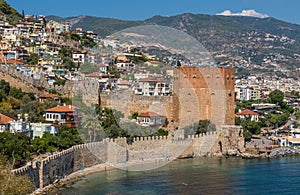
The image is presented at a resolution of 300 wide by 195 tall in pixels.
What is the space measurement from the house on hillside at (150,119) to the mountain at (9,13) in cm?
1562

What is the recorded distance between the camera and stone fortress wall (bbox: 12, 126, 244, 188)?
13.3 meters

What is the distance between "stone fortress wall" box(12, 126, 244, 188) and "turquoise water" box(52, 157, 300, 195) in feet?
1.61

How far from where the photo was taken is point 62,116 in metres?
18.2

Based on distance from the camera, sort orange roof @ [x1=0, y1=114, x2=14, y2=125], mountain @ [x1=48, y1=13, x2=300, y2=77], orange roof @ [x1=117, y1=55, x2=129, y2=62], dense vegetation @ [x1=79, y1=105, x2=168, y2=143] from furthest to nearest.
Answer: mountain @ [x1=48, y1=13, x2=300, y2=77] → orange roof @ [x1=117, y1=55, x2=129, y2=62] → dense vegetation @ [x1=79, y1=105, x2=168, y2=143] → orange roof @ [x1=0, y1=114, x2=14, y2=125]

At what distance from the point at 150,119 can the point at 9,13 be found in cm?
1866

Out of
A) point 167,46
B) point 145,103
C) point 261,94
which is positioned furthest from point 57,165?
point 261,94

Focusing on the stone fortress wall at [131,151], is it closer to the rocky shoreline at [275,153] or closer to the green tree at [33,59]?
the rocky shoreline at [275,153]

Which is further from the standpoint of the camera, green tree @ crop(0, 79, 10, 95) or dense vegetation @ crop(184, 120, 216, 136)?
dense vegetation @ crop(184, 120, 216, 136)

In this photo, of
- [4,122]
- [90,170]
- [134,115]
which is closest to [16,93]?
[4,122]

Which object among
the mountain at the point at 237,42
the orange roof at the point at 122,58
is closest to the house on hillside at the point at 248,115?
the orange roof at the point at 122,58

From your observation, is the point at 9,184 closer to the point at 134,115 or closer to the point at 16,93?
the point at 16,93

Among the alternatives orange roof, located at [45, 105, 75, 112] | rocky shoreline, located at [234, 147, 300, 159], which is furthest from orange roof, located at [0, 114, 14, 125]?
rocky shoreline, located at [234, 147, 300, 159]

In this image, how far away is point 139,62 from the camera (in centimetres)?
2877

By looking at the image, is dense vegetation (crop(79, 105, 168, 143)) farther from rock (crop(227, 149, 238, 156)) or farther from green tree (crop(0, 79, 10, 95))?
green tree (crop(0, 79, 10, 95))
